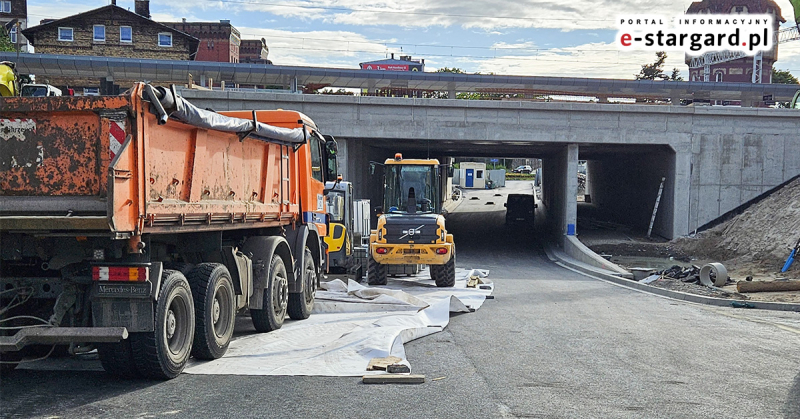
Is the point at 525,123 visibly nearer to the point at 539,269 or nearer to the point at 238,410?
the point at 539,269

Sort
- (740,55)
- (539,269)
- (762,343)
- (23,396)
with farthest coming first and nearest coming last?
(740,55) < (539,269) < (762,343) < (23,396)

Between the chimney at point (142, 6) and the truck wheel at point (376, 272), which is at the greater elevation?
the chimney at point (142, 6)

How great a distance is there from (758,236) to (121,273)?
24849mm

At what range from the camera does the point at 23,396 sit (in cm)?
685

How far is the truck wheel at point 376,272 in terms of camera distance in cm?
1806

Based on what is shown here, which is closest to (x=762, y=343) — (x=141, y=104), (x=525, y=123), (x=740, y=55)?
(x=141, y=104)

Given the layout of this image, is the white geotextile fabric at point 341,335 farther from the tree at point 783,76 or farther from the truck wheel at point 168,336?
the tree at point 783,76

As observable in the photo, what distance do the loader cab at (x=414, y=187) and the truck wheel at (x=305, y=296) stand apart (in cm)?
629

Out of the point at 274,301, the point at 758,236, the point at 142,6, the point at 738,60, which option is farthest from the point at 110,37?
the point at 738,60

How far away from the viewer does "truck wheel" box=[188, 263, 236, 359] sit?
8.23 meters

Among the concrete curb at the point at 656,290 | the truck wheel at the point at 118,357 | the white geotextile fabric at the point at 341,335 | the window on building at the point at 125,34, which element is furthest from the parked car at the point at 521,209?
the truck wheel at the point at 118,357

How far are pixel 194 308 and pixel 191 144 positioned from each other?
181 cm

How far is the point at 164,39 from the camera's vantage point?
58844 mm

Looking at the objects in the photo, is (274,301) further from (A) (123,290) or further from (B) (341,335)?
(A) (123,290)
